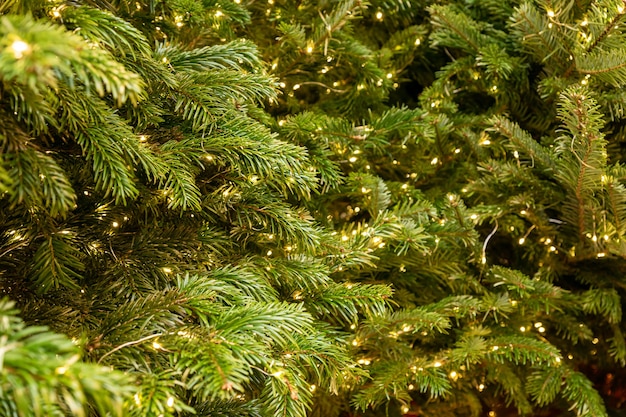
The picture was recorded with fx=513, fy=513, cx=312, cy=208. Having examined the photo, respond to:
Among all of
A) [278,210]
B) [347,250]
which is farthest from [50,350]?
[347,250]

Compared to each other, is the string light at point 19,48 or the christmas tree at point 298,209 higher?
the string light at point 19,48

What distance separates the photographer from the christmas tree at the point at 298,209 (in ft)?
1.57

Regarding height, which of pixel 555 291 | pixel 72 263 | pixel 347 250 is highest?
pixel 72 263

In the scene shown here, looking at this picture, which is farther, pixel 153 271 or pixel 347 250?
pixel 347 250

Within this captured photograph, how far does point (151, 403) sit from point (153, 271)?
0.23 m

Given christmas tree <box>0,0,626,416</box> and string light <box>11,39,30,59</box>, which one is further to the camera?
christmas tree <box>0,0,626,416</box>

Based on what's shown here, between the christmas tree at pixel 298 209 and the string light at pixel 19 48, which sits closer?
the string light at pixel 19 48

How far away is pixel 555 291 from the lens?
3.12 ft

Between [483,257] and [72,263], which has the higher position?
[72,263]

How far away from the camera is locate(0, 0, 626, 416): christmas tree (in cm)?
48

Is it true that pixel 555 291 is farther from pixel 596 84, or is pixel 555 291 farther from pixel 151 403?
pixel 151 403

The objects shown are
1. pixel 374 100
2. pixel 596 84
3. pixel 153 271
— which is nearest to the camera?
pixel 153 271

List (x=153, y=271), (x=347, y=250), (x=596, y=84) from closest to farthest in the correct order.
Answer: (x=153, y=271)
(x=347, y=250)
(x=596, y=84)

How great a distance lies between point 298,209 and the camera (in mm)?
801
